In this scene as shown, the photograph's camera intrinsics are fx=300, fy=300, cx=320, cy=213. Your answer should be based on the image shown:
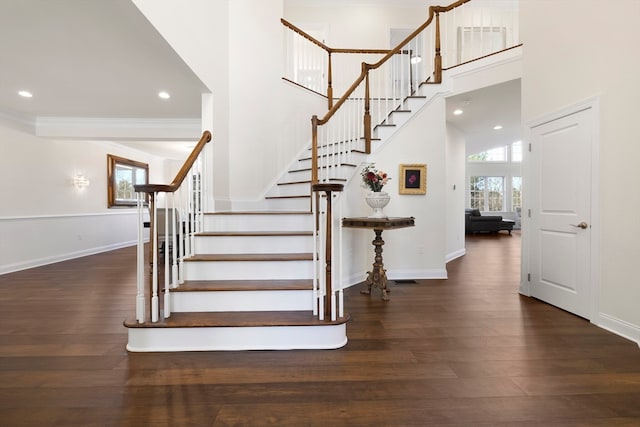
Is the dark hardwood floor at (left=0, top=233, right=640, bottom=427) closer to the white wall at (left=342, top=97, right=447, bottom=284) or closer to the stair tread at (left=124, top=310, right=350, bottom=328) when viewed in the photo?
the stair tread at (left=124, top=310, right=350, bottom=328)

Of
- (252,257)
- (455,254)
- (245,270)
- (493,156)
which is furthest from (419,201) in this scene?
(493,156)

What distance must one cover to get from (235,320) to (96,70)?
3.04m

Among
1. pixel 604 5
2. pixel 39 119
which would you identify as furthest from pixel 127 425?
pixel 39 119

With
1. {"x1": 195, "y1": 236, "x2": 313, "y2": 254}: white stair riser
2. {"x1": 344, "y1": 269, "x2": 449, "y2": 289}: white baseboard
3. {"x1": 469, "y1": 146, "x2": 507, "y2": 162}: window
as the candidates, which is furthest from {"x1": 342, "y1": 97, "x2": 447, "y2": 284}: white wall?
{"x1": 469, "y1": 146, "x2": 507, "y2": 162}: window

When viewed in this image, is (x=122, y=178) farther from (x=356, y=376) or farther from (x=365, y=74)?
(x=356, y=376)

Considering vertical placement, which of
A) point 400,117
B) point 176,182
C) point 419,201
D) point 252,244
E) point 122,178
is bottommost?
point 252,244

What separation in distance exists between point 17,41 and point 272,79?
2.74 m

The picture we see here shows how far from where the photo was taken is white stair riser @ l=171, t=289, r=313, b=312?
7.85ft

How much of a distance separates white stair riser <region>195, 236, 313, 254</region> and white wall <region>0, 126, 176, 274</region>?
13.0ft

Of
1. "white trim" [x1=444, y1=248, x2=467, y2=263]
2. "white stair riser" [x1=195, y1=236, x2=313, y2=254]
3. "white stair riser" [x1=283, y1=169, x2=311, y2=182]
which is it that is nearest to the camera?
"white stair riser" [x1=195, y1=236, x2=313, y2=254]

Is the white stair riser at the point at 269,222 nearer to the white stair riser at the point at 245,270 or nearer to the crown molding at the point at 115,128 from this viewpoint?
the white stair riser at the point at 245,270

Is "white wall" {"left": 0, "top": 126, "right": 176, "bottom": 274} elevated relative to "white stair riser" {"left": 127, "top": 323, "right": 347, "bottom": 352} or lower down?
elevated

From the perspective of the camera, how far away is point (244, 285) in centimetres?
251

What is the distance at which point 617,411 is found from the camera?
59.4 inches
